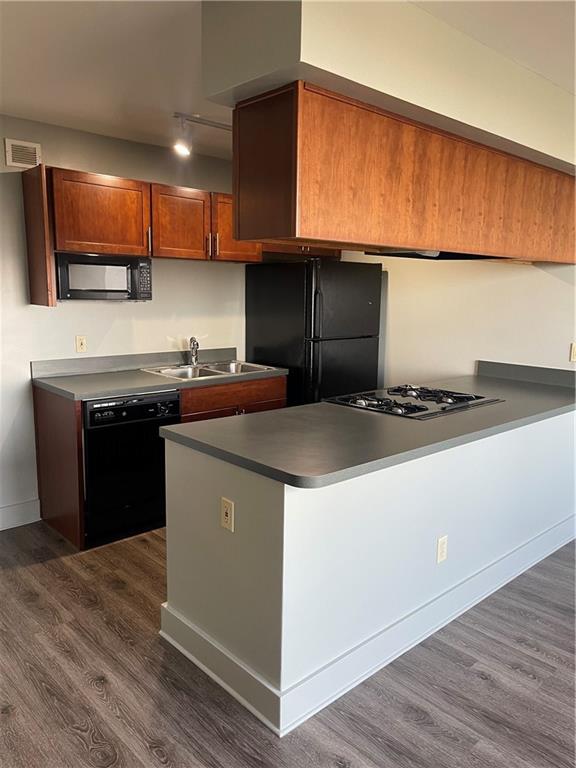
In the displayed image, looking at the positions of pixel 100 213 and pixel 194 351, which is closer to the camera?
pixel 100 213

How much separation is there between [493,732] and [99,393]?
2.47 m

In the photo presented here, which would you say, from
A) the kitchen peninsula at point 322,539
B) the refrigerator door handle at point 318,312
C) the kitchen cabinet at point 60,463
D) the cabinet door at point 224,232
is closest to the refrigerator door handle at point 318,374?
the refrigerator door handle at point 318,312

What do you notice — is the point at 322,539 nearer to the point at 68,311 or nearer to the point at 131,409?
the point at 131,409

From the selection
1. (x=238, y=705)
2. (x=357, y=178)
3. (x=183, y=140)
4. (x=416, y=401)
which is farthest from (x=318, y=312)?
(x=238, y=705)

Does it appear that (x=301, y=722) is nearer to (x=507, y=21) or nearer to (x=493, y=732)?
(x=493, y=732)

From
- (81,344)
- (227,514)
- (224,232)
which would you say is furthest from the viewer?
(224,232)

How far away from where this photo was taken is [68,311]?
3.73 metres

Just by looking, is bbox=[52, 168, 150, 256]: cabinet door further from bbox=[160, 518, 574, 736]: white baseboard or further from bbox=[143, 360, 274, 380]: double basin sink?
bbox=[160, 518, 574, 736]: white baseboard

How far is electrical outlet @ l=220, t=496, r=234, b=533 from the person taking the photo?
2.13 m

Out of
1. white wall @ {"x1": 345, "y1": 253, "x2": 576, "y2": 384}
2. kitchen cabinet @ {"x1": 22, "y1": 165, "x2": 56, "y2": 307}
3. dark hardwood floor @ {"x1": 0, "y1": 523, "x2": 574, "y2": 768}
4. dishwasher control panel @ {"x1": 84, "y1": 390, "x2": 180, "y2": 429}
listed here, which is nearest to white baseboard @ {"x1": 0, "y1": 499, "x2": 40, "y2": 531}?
dark hardwood floor @ {"x1": 0, "y1": 523, "x2": 574, "y2": 768}

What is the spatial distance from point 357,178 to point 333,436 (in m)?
1.01

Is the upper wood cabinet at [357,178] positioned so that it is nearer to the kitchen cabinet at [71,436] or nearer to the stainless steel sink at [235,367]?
the kitchen cabinet at [71,436]

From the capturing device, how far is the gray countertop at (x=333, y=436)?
1947mm

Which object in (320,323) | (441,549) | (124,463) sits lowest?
(441,549)
